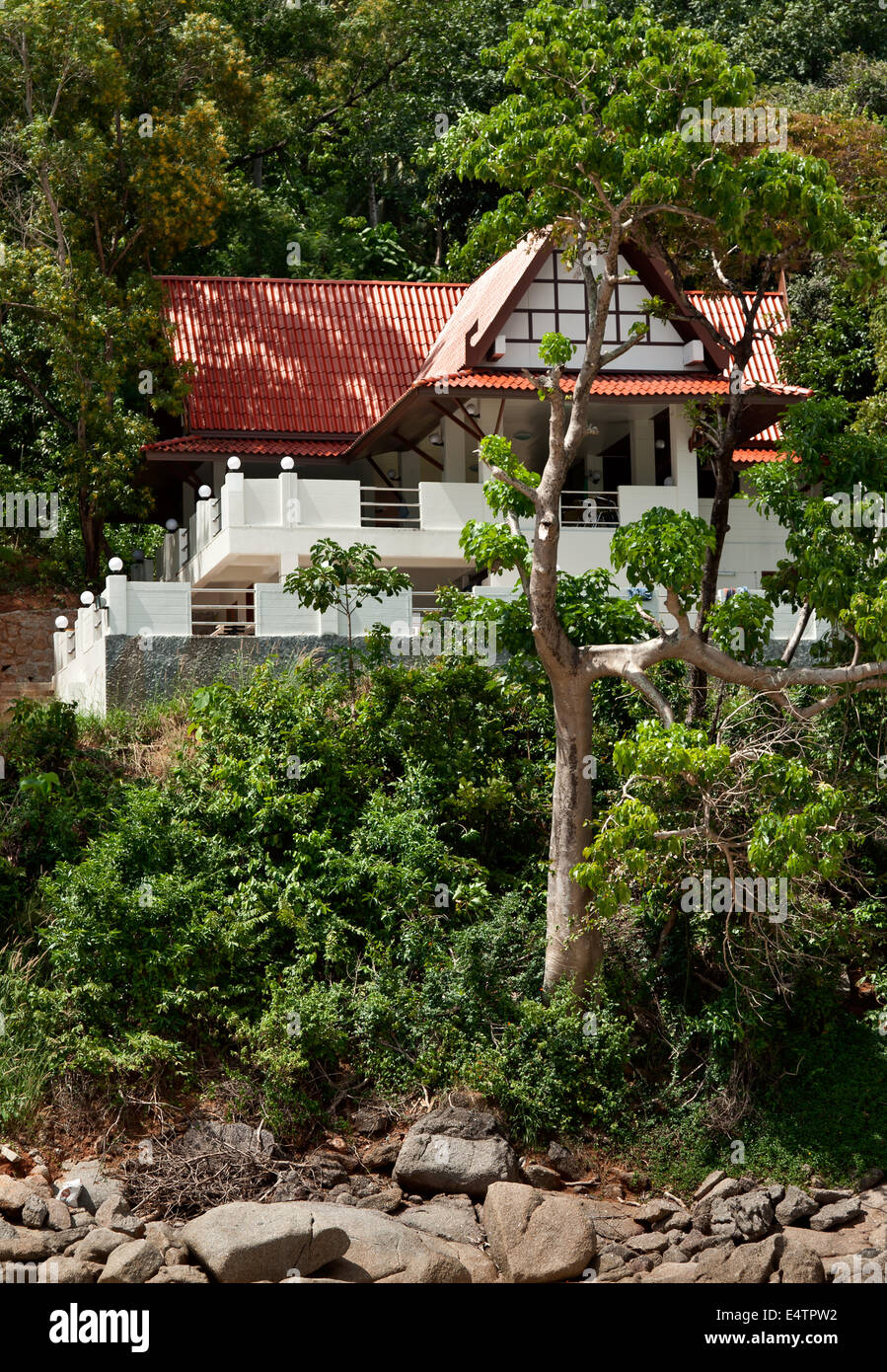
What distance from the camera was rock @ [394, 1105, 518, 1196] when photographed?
1455cm

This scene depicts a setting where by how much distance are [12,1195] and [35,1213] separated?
37 cm

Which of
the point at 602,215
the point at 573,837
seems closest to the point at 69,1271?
the point at 573,837

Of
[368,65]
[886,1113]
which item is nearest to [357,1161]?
[886,1113]

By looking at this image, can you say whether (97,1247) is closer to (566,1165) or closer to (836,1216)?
(566,1165)

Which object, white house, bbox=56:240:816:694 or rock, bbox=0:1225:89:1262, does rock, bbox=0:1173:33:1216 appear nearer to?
rock, bbox=0:1225:89:1262

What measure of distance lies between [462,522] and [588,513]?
2090mm

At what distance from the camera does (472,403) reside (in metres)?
25.0

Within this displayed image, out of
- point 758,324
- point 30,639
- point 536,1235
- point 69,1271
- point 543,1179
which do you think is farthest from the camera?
point 758,324

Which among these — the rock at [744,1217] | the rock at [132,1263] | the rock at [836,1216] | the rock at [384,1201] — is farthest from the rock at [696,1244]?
the rock at [132,1263]

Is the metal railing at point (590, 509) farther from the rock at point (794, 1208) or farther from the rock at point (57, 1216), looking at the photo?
the rock at point (57, 1216)

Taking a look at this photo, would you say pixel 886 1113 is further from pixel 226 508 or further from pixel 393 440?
pixel 393 440

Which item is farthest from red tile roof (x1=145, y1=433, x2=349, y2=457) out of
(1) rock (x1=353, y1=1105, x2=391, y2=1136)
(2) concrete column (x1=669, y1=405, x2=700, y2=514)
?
(1) rock (x1=353, y1=1105, x2=391, y2=1136)

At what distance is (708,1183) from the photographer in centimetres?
1505

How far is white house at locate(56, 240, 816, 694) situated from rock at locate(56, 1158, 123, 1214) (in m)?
7.98
